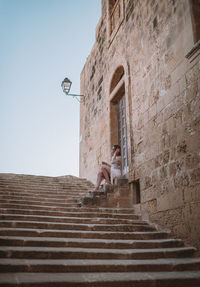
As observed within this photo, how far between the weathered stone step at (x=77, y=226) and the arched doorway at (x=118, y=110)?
295 cm

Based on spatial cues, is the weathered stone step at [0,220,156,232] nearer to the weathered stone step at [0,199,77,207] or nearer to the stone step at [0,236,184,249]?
the stone step at [0,236,184,249]

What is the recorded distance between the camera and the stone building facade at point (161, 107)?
368cm

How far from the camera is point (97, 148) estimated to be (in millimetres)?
8586

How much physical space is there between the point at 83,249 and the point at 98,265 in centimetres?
38

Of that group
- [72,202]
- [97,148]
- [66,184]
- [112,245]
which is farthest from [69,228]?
[97,148]

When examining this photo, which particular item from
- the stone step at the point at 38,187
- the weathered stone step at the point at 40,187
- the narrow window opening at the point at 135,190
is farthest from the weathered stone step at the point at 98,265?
the stone step at the point at 38,187

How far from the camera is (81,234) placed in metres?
3.53

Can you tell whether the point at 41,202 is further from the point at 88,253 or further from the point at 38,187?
the point at 88,253

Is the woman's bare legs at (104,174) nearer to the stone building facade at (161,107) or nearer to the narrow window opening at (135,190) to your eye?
the stone building facade at (161,107)

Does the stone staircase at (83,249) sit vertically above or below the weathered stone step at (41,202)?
below

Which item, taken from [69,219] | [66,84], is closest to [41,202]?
[69,219]

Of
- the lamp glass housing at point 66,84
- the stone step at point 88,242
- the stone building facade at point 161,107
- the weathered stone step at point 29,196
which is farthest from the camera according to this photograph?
the lamp glass housing at point 66,84

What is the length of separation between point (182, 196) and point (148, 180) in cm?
107

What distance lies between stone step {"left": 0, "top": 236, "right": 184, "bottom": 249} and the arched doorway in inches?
139
